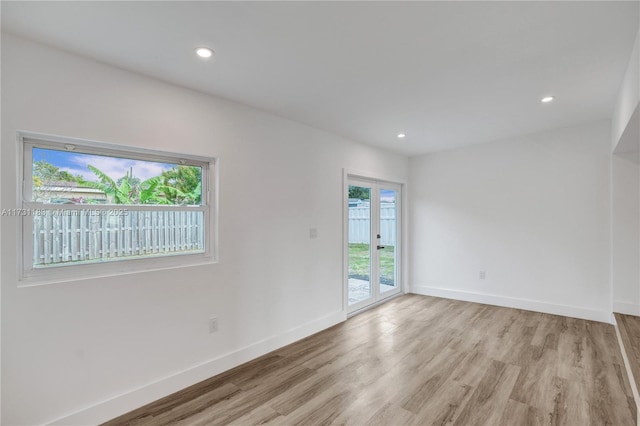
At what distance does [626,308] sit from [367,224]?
127 inches

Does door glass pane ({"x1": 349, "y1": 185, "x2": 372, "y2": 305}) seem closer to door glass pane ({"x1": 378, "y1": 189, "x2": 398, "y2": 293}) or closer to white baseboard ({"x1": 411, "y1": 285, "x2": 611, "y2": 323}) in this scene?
door glass pane ({"x1": 378, "y1": 189, "x2": 398, "y2": 293})

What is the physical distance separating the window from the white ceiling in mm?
679

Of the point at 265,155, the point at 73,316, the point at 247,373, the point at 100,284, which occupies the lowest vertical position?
the point at 247,373

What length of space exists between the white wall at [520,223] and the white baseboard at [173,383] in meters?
2.92

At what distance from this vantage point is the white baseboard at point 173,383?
2.06 meters

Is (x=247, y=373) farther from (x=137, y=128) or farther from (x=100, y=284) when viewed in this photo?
(x=137, y=128)

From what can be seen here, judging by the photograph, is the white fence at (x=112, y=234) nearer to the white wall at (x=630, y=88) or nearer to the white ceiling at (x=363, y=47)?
the white ceiling at (x=363, y=47)

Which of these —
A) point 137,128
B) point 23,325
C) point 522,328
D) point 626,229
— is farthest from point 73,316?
point 626,229

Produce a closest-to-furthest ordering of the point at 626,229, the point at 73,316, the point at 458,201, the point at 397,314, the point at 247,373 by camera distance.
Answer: the point at 73,316, the point at 247,373, the point at 626,229, the point at 397,314, the point at 458,201

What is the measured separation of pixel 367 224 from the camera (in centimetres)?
473

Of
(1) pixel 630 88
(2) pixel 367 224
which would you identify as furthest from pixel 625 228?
(2) pixel 367 224

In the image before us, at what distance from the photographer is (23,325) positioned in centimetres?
185

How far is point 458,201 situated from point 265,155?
3.43 meters

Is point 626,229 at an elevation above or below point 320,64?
below
